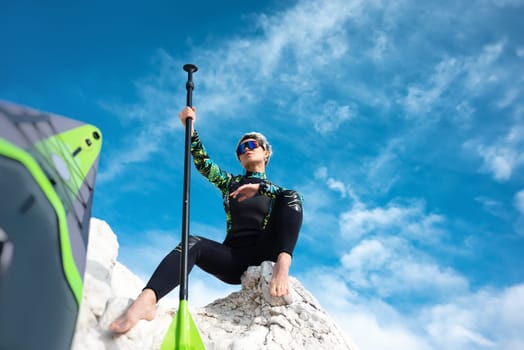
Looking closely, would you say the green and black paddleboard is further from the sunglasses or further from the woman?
the sunglasses

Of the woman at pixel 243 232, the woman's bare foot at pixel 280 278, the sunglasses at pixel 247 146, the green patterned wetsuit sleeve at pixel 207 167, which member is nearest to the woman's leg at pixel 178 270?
the woman at pixel 243 232

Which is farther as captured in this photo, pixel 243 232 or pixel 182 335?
pixel 243 232

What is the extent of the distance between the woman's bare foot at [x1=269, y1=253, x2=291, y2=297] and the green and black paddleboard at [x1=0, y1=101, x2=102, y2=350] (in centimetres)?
115

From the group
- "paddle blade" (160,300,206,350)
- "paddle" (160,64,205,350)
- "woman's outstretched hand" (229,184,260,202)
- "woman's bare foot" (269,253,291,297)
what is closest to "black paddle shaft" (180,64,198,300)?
"paddle" (160,64,205,350)

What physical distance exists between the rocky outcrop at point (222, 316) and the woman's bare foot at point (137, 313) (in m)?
0.04

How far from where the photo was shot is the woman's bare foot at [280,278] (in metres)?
2.77

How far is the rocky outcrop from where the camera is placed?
7.56 feet

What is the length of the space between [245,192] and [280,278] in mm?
795

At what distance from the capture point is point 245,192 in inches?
133

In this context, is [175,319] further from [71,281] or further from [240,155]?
[240,155]

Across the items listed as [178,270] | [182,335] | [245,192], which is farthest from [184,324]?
[245,192]

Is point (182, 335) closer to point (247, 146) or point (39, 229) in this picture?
point (39, 229)

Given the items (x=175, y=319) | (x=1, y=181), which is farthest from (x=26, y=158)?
(x=175, y=319)

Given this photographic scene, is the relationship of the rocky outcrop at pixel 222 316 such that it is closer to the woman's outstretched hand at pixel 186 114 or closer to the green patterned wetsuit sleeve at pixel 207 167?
the green patterned wetsuit sleeve at pixel 207 167
